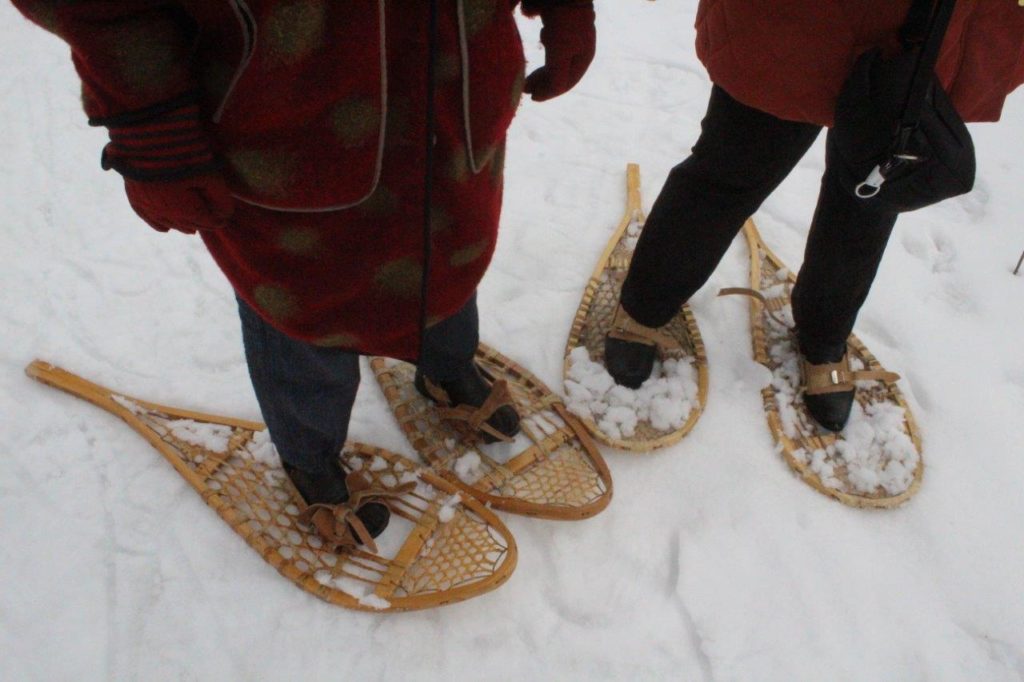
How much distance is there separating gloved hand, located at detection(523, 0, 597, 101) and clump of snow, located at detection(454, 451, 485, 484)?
0.73m

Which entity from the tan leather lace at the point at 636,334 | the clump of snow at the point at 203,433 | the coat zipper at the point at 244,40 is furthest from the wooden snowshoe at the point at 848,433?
the coat zipper at the point at 244,40

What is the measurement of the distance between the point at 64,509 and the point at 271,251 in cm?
84

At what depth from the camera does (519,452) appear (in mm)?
1389

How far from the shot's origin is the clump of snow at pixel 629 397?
144cm

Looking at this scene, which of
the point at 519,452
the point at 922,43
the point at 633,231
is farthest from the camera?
the point at 633,231

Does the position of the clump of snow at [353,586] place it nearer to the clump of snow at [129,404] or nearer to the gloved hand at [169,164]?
the clump of snow at [129,404]

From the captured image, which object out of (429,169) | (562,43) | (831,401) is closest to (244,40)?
(429,169)

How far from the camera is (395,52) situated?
687 millimetres

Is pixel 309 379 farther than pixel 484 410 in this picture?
No

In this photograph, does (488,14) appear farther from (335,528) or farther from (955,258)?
(955,258)

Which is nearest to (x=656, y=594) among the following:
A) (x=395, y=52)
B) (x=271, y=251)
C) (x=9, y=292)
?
(x=271, y=251)

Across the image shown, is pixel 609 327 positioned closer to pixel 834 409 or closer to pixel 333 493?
pixel 834 409

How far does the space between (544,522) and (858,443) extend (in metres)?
0.72

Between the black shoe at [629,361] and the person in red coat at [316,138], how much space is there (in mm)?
612
